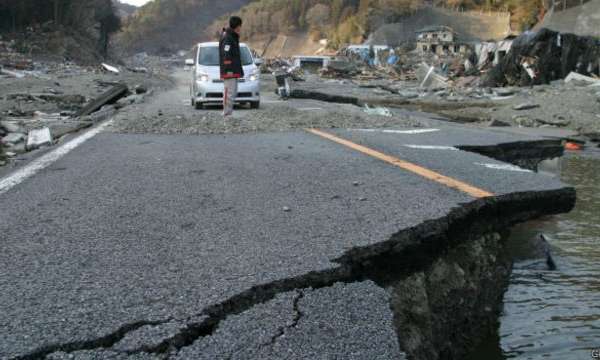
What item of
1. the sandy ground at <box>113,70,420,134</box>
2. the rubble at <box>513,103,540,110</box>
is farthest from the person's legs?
the rubble at <box>513,103,540,110</box>

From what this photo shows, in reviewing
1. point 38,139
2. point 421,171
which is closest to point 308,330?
point 421,171

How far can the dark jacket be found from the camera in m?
10.1

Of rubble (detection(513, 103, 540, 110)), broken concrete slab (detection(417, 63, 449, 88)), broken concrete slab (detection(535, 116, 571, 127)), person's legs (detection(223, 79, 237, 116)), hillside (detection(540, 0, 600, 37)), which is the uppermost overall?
hillside (detection(540, 0, 600, 37))

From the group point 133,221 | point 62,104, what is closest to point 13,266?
point 133,221

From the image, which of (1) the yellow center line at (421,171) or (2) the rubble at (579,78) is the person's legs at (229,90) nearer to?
(1) the yellow center line at (421,171)

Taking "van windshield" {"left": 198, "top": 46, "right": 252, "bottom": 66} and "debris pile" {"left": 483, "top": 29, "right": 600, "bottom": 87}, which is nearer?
"van windshield" {"left": 198, "top": 46, "right": 252, "bottom": 66}

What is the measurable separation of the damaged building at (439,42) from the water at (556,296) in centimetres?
7909

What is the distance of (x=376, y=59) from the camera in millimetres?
76188

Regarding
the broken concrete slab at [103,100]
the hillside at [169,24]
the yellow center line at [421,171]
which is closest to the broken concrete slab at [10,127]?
the broken concrete slab at [103,100]

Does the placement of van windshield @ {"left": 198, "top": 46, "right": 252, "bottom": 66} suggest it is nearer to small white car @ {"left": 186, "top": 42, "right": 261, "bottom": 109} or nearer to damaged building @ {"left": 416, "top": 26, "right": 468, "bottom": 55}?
small white car @ {"left": 186, "top": 42, "right": 261, "bottom": 109}

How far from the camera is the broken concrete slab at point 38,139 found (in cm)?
783

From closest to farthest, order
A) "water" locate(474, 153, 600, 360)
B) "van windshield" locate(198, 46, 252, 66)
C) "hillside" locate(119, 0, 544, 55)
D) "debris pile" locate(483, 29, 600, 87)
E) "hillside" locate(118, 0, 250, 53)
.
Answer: "water" locate(474, 153, 600, 360), "van windshield" locate(198, 46, 252, 66), "debris pile" locate(483, 29, 600, 87), "hillside" locate(119, 0, 544, 55), "hillside" locate(118, 0, 250, 53)

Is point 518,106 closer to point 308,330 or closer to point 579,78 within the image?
point 579,78

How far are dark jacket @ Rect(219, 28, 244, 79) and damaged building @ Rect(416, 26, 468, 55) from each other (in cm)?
7538
